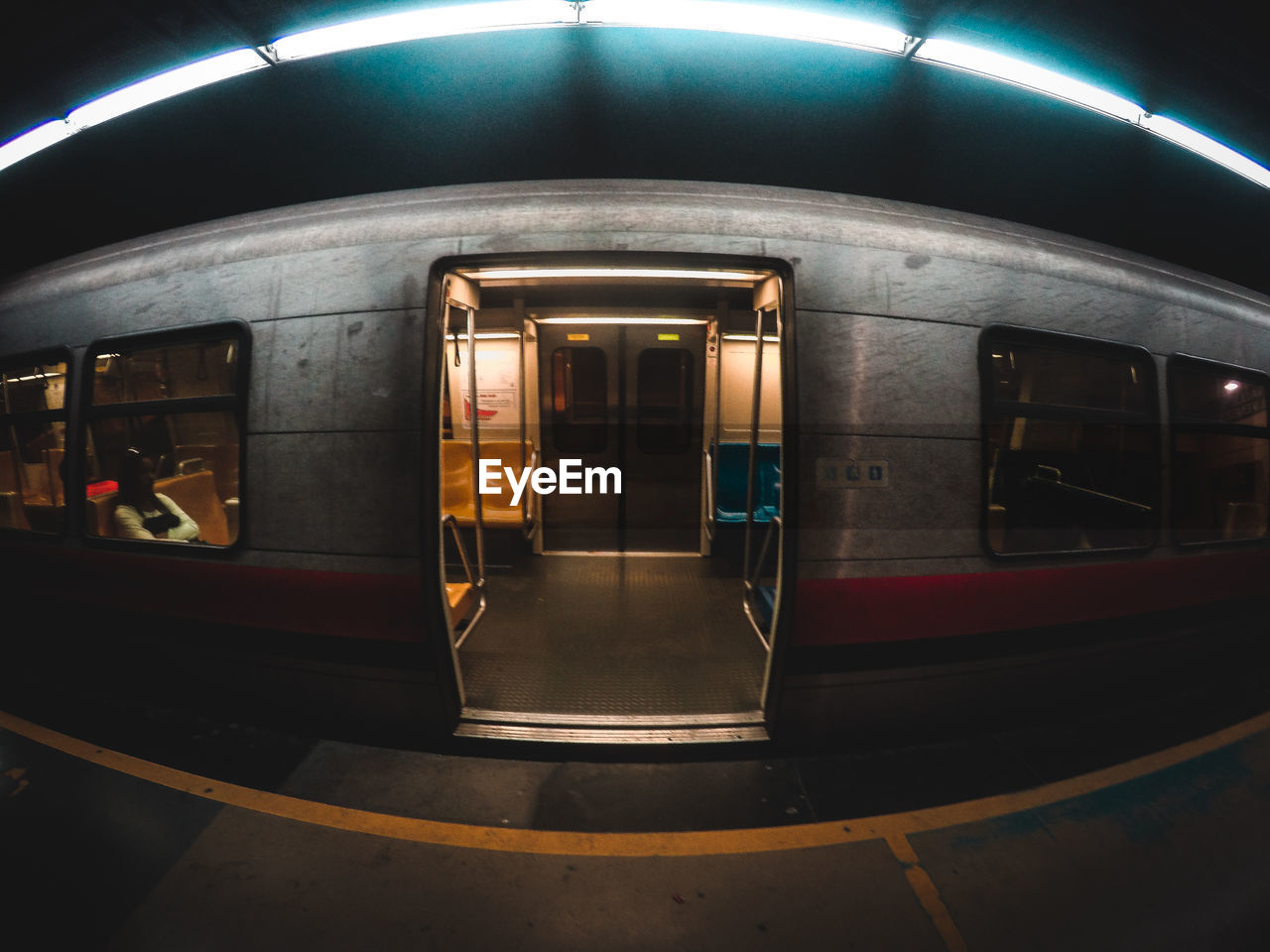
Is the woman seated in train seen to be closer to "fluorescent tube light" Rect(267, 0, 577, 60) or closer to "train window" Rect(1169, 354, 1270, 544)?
"fluorescent tube light" Rect(267, 0, 577, 60)

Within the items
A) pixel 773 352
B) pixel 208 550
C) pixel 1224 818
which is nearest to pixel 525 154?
pixel 773 352

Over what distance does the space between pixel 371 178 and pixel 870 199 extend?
337cm

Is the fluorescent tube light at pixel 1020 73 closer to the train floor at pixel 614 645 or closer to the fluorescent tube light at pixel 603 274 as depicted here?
the fluorescent tube light at pixel 603 274

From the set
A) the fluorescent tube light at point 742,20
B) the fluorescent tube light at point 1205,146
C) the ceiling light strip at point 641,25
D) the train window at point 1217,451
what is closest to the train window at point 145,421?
the ceiling light strip at point 641,25

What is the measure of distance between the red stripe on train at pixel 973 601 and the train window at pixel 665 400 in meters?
2.98

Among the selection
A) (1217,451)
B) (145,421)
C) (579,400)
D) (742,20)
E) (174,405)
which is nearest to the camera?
(742,20)

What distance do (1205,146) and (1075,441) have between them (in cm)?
201

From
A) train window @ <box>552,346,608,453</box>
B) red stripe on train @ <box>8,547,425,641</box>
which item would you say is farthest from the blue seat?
red stripe on train @ <box>8,547,425,641</box>

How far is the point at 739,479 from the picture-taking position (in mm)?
4719

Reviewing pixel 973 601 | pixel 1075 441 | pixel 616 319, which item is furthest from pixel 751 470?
pixel 616 319

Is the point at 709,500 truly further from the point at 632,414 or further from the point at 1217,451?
the point at 1217,451

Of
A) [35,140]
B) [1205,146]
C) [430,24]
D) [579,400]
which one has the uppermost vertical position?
[430,24]

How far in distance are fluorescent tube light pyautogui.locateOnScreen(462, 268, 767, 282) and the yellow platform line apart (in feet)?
9.04

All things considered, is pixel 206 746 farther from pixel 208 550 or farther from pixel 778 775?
pixel 778 775
